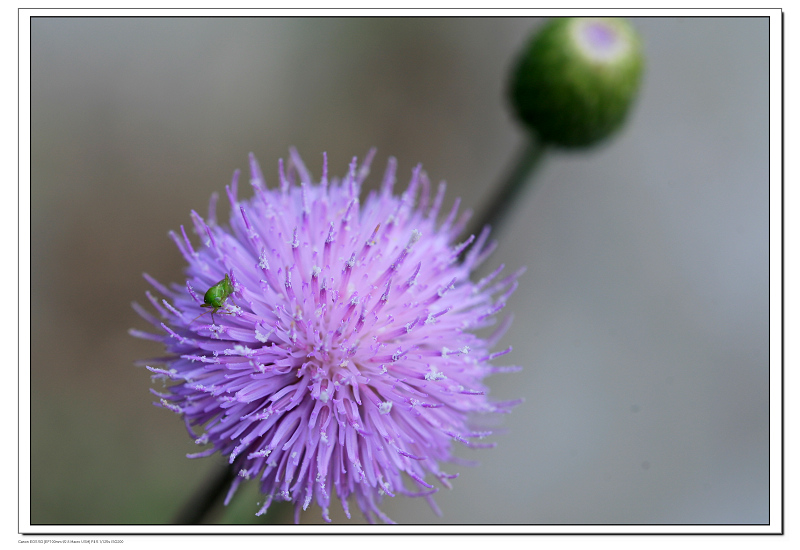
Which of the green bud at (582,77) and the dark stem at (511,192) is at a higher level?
the green bud at (582,77)

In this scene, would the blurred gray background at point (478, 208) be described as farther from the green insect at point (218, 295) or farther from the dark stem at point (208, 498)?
the green insect at point (218, 295)

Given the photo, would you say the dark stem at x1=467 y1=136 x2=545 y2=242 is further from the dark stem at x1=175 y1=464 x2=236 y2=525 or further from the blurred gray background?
the dark stem at x1=175 y1=464 x2=236 y2=525

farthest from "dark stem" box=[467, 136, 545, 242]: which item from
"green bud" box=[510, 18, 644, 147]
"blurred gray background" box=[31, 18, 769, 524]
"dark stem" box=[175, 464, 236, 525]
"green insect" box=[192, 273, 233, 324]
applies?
"dark stem" box=[175, 464, 236, 525]

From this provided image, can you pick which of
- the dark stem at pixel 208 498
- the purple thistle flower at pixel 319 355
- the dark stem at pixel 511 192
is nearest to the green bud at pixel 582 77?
the dark stem at pixel 511 192

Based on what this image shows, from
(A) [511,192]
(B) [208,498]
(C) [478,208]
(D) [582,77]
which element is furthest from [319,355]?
(C) [478,208]

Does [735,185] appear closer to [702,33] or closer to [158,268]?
[702,33]

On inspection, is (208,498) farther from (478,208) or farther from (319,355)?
(478,208)
